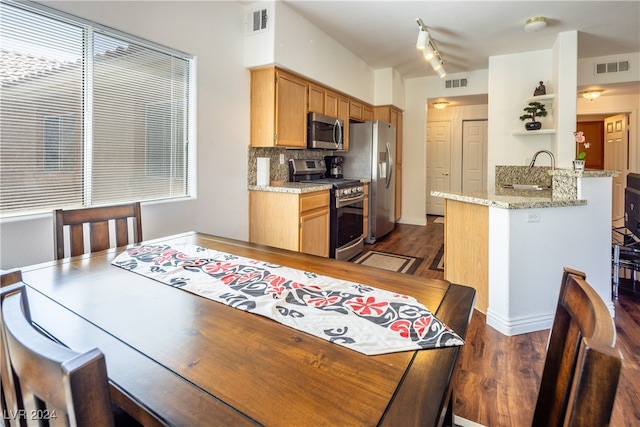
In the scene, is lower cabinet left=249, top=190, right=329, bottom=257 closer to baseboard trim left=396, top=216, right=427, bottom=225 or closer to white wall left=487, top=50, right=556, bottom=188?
white wall left=487, top=50, right=556, bottom=188

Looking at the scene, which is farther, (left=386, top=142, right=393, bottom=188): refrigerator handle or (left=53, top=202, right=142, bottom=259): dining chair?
(left=386, top=142, right=393, bottom=188): refrigerator handle

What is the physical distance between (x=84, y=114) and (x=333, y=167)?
10.8 ft

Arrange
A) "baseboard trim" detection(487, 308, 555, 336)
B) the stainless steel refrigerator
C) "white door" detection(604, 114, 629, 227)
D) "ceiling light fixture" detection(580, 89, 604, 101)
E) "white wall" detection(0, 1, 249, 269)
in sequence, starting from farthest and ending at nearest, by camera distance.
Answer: "white door" detection(604, 114, 629, 227) < "ceiling light fixture" detection(580, 89, 604, 101) < the stainless steel refrigerator < "baseboard trim" detection(487, 308, 555, 336) < "white wall" detection(0, 1, 249, 269)

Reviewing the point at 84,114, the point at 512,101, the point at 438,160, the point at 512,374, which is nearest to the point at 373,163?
the point at 512,101

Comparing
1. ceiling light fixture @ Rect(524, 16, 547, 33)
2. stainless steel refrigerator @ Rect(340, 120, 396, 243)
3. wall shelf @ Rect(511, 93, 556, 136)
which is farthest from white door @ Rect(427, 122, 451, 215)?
ceiling light fixture @ Rect(524, 16, 547, 33)

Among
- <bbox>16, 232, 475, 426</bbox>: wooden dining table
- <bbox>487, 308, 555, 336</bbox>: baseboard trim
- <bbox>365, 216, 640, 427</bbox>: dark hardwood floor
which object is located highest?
<bbox>16, 232, 475, 426</bbox>: wooden dining table

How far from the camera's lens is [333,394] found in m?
0.66

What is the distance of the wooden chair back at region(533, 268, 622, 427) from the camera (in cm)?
45

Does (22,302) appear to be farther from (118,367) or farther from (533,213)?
(533,213)

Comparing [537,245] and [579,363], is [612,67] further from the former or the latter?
[579,363]

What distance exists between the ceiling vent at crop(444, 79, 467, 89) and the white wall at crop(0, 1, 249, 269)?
378 cm

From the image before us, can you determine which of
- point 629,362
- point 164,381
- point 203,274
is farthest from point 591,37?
point 164,381

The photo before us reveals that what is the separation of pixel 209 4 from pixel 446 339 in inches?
124

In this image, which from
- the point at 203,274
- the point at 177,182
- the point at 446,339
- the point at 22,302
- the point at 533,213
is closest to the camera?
the point at 22,302
